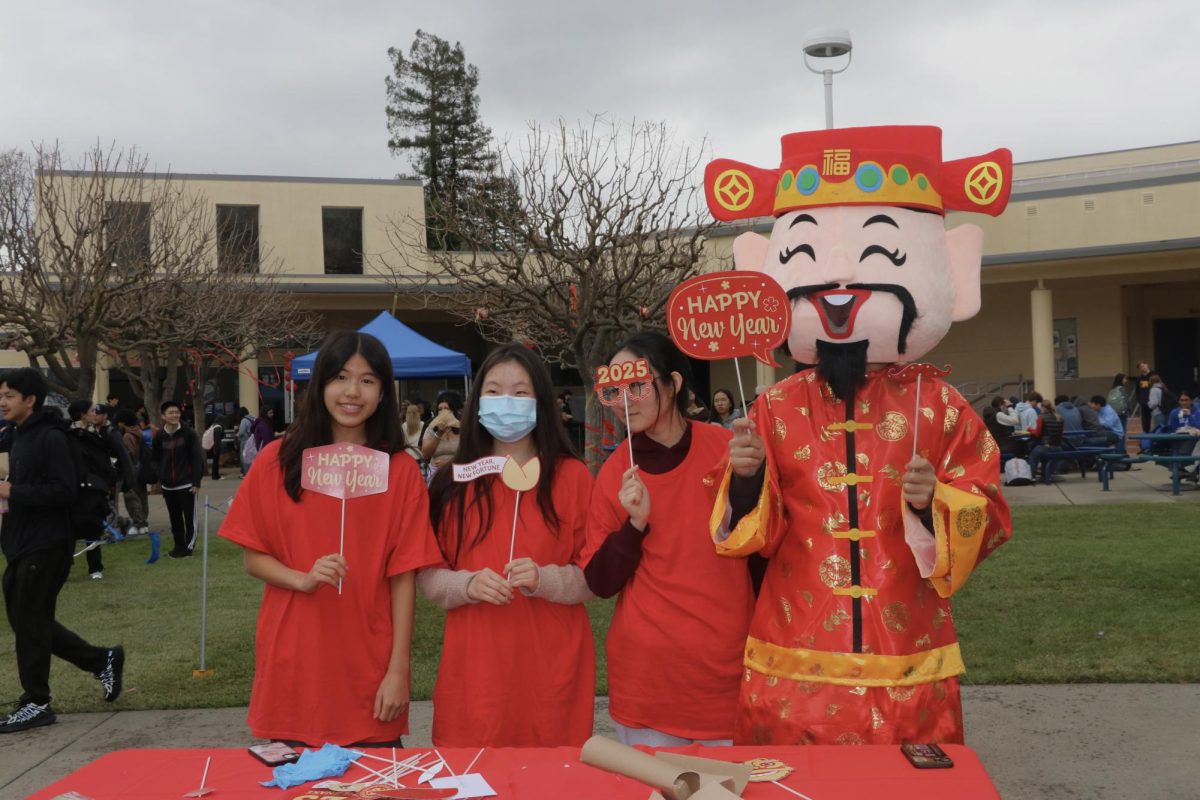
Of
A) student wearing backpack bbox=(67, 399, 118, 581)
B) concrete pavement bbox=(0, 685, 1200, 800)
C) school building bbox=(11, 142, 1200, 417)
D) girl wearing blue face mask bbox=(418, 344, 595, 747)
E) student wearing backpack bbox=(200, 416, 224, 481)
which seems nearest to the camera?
girl wearing blue face mask bbox=(418, 344, 595, 747)

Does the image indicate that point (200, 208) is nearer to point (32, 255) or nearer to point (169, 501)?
point (32, 255)

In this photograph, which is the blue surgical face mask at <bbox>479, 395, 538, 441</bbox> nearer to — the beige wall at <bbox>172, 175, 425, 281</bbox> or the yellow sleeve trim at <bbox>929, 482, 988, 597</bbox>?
the yellow sleeve trim at <bbox>929, 482, 988, 597</bbox>

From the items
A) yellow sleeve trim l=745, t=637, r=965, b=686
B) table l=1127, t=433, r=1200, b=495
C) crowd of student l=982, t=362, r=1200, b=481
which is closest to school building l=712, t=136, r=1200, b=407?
crowd of student l=982, t=362, r=1200, b=481

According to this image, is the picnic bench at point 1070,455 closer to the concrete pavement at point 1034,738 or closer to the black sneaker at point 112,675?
the concrete pavement at point 1034,738

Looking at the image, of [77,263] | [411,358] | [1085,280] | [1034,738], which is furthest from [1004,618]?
[1085,280]

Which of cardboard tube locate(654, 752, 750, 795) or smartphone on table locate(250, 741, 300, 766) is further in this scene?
smartphone on table locate(250, 741, 300, 766)

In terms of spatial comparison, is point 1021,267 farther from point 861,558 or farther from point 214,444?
point 861,558

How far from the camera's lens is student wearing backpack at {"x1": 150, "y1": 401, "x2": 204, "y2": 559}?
1137cm

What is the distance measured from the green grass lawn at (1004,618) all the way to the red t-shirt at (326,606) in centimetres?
301

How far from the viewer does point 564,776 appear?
2277 mm

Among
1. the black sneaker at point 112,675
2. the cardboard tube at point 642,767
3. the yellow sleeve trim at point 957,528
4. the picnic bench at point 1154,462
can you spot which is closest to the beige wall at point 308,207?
the picnic bench at point 1154,462

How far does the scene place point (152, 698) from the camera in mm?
6039

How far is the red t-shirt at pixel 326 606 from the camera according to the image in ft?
9.75

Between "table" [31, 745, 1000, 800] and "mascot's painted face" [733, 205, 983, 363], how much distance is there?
1104mm
